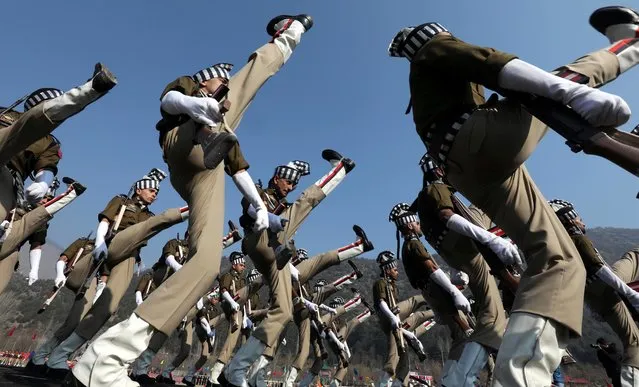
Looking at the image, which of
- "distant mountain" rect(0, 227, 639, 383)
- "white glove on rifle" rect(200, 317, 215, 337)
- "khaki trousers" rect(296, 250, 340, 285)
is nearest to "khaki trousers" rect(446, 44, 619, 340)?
"khaki trousers" rect(296, 250, 340, 285)

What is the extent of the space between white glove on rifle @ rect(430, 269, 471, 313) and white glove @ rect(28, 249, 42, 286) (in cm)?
613

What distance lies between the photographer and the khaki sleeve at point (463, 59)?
6.39ft

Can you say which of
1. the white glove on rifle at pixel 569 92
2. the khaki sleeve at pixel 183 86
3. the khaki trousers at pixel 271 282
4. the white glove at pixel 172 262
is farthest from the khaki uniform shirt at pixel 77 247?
the white glove on rifle at pixel 569 92

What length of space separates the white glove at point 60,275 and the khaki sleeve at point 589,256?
23.5 feet

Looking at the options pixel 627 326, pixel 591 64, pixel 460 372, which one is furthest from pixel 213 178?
pixel 627 326

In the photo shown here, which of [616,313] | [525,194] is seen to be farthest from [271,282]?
[616,313]

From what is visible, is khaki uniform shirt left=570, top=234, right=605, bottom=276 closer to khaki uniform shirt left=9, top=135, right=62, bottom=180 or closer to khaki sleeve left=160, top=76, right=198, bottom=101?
khaki sleeve left=160, top=76, right=198, bottom=101

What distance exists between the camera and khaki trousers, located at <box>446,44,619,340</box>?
1.87 meters

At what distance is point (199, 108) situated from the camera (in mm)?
2574

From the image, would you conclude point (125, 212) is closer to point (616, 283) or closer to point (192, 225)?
point (192, 225)

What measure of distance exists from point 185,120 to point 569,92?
234 centimetres

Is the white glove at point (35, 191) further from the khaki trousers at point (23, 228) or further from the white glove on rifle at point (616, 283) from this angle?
the white glove on rifle at point (616, 283)

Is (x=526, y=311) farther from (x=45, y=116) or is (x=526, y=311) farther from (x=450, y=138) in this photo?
(x=45, y=116)

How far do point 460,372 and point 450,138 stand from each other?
267 centimetres
